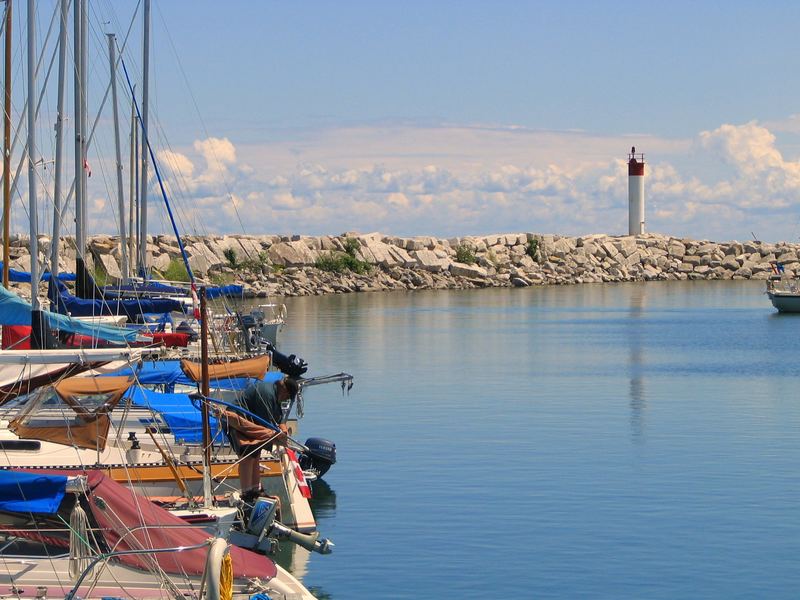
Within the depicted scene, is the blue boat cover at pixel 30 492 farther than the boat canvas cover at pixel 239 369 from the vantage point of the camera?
No

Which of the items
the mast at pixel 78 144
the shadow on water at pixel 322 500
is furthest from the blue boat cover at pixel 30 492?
the mast at pixel 78 144

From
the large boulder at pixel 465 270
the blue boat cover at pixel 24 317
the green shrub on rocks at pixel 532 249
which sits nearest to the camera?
the blue boat cover at pixel 24 317

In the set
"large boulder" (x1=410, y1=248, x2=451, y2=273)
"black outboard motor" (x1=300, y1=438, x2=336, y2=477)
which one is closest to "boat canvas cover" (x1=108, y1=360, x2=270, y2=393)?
"black outboard motor" (x1=300, y1=438, x2=336, y2=477)

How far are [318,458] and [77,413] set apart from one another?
562 cm

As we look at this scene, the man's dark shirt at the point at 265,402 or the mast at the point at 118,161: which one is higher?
the mast at the point at 118,161

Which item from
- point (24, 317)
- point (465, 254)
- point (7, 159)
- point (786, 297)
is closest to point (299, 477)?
point (24, 317)

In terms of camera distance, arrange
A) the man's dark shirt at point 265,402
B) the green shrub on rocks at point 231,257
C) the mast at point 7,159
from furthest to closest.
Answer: the green shrub on rocks at point 231,257
the mast at point 7,159
the man's dark shirt at point 265,402

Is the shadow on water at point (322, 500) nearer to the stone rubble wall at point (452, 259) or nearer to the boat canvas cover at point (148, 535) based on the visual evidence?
the boat canvas cover at point (148, 535)

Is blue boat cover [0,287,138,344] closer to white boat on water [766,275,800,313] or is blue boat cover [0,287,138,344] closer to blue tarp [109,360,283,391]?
blue tarp [109,360,283,391]

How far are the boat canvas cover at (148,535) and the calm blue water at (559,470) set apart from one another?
10.1ft

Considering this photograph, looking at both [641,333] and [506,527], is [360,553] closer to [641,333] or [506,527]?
[506,527]

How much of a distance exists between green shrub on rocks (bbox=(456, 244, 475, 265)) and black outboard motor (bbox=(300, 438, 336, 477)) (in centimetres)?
10012

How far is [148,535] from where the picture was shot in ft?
41.6

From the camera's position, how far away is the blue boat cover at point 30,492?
13.4 meters
